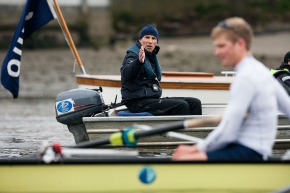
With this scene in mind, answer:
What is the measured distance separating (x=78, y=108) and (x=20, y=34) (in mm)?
1733

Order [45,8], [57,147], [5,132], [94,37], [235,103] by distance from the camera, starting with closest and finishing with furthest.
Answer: [235,103] → [57,147] → [45,8] → [5,132] → [94,37]

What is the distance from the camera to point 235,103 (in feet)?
17.7

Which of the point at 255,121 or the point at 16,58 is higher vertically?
the point at 16,58

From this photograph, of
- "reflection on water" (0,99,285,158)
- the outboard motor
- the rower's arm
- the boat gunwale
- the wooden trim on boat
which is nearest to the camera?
the rower's arm

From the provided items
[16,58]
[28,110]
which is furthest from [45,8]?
[28,110]

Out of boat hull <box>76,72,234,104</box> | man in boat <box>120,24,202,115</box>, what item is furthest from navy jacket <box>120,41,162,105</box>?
boat hull <box>76,72,234,104</box>

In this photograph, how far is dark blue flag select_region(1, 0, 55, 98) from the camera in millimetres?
10070

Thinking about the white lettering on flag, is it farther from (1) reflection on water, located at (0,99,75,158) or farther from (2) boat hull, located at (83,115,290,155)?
(2) boat hull, located at (83,115,290,155)

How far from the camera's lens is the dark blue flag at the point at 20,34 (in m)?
10.1

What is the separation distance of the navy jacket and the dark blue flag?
1543 millimetres

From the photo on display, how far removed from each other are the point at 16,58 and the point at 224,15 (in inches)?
1170

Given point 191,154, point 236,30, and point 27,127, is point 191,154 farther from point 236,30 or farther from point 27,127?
point 27,127

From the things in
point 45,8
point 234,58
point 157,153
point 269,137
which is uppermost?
point 45,8

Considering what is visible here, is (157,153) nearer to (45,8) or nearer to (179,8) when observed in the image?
(45,8)
